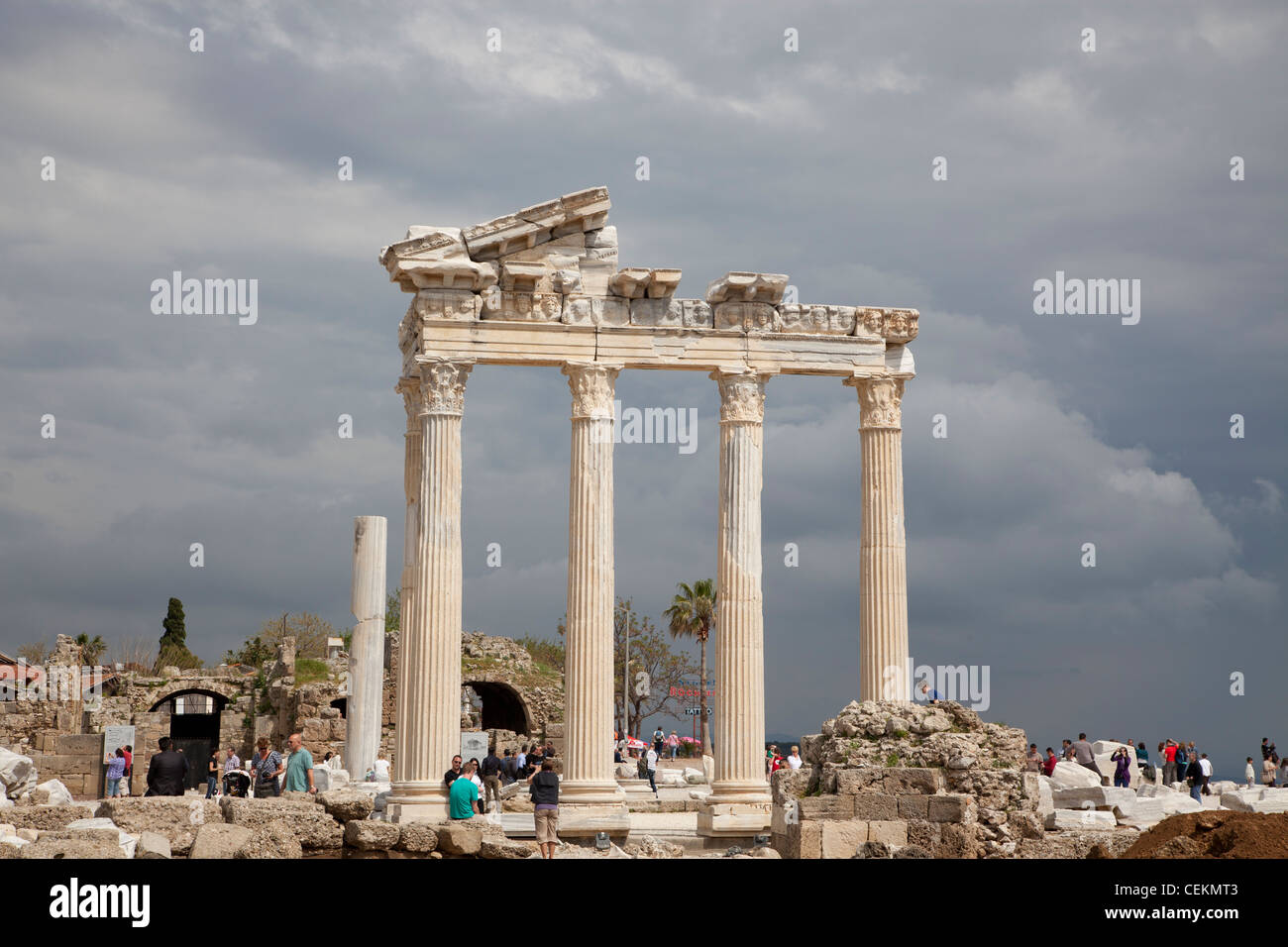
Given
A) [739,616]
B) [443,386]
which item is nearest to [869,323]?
[739,616]

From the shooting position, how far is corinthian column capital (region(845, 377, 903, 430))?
26.4 m

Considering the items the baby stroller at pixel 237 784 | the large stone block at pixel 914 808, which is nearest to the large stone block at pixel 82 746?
the baby stroller at pixel 237 784

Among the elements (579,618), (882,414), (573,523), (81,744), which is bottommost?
(81,744)

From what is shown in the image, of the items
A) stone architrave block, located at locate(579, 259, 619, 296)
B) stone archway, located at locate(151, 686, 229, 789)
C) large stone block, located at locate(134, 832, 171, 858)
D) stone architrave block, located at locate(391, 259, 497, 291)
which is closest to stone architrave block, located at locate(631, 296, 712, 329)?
stone architrave block, located at locate(579, 259, 619, 296)

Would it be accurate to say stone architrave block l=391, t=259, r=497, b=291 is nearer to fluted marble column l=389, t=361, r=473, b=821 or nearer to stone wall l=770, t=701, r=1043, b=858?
fluted marble column l=389, t=361, r=473, b=821

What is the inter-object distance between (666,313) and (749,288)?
1.50 metres

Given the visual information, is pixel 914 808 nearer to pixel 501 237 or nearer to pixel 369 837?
pixel 369 837

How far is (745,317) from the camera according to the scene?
2583 centimetres
